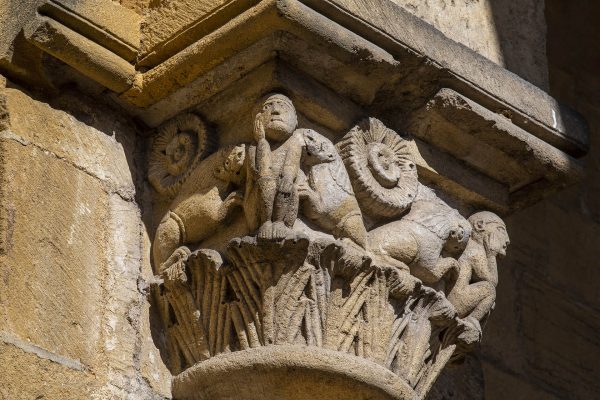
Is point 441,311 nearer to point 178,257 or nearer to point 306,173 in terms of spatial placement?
point 306,173

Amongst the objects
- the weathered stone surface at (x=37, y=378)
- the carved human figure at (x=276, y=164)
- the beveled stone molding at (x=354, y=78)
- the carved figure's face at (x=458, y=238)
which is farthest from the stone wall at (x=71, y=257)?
the carved figure's face at (x=458, y=238)

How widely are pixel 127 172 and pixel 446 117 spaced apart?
69 cm

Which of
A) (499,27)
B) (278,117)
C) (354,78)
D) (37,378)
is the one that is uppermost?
(499,27)

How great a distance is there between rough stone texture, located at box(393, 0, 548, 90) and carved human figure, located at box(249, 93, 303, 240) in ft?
1.68

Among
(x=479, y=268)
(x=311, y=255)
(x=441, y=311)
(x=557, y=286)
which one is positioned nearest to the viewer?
(x=311, y=255)

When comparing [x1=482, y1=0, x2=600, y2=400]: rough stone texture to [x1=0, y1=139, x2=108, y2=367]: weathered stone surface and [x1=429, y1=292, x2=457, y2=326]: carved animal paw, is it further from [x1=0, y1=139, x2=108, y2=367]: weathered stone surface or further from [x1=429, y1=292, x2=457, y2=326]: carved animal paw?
[x1=0, y1=139, x2=108, y2=367]: weathered stone surface

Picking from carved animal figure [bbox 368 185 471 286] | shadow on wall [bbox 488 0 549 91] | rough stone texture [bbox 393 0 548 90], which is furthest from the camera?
shadow on wall [bbox 488 0 549 91]

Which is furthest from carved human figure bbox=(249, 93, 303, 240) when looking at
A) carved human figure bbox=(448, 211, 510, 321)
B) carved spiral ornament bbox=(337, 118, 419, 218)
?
carved human figure bbox=(448, 211, 510, 321)

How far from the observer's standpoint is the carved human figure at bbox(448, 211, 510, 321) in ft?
11.2

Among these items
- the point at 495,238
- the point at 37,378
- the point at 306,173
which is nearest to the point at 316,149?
the point at 306,173

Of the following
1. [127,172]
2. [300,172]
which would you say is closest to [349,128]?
[300,172]

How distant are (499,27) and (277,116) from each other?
79cm

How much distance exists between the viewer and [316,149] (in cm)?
322

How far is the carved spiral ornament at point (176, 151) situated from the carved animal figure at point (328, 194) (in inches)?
9.9
